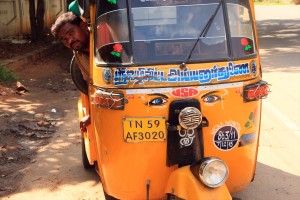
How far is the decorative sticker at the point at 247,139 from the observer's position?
152 inches

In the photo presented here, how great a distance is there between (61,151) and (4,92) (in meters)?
3.92

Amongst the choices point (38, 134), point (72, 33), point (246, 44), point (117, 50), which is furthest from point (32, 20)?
point (246, 44)

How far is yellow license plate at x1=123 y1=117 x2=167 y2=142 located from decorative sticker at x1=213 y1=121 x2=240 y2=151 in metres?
0.45

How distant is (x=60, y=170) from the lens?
5.68 metres

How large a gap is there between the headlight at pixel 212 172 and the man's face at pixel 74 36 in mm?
1713

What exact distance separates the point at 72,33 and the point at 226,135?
1.70m

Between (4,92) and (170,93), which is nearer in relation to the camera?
(170,93)

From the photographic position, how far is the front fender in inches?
132

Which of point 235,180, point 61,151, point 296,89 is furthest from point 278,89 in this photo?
point 235,180

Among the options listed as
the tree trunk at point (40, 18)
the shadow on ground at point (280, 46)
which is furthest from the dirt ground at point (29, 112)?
the shadow on ground at point (280, 46)

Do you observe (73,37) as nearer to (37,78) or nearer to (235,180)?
(235,180)

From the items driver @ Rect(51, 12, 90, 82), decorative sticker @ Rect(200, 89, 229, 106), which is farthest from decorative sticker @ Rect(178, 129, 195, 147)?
driver @ Rect(51, 12, 90, 82)

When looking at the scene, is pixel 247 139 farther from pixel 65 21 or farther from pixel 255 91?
pixel 65 21

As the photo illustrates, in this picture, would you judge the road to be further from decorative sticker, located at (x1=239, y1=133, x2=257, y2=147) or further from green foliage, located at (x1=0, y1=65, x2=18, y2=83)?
green foliage, located at (x1=0, y1=65, x2=18, y2=83)
